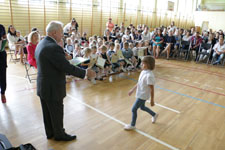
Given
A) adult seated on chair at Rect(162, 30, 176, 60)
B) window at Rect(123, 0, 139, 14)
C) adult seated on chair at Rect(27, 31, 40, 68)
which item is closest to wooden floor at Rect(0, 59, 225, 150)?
adult seated on chair at Rect(27, 31, 40, 68)

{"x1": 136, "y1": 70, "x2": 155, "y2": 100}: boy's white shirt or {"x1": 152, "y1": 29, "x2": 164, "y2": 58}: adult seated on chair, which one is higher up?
{"x1": 152, "y1": 29, "x2": 164, "y2": 58}: adult seated on chair

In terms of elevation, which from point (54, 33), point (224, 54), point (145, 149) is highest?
point (54, 33)

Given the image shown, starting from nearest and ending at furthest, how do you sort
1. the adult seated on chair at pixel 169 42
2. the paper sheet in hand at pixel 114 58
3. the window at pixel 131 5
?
the paper sheet in hand at pixel 114 58 < the adult seated on chair at pixel 169 42 < the window at pixel 131 5

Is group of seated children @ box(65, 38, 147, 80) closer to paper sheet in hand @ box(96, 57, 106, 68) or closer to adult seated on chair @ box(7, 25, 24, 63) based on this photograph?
paper sheet in hand @ box(96, 57, 106, 68)

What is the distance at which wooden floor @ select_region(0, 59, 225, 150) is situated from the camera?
273cm

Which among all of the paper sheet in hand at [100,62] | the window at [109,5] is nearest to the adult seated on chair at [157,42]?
the paper sheet in hand at [100,62]

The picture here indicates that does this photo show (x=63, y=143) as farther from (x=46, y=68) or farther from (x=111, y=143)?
(x=46, y=68)

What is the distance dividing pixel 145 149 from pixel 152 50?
25.1ft

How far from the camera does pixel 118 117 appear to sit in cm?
345

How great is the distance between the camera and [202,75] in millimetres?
6688

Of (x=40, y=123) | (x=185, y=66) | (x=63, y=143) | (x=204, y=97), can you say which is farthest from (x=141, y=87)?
(x=185, y=66)

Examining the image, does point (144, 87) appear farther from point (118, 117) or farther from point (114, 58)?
point (114, 58)

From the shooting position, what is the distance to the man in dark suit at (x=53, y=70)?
2.14 metres

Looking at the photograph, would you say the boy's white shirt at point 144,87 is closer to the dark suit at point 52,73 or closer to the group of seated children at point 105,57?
the dark suit at point 52,73
